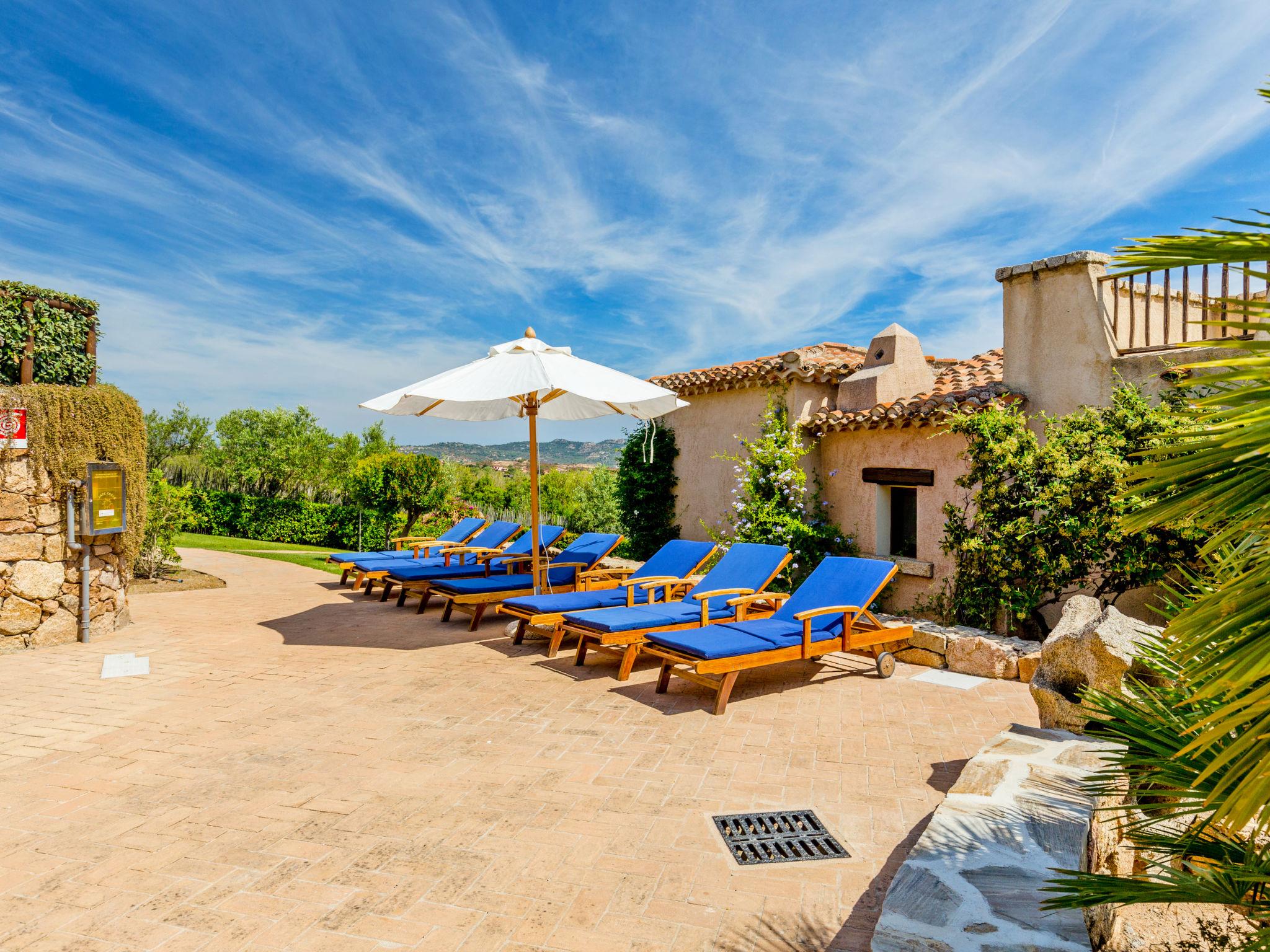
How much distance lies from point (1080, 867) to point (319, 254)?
23.1 m

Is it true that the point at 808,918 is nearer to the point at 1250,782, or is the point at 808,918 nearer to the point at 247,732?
the point at 1250,782

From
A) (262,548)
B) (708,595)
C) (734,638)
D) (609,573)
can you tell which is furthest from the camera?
(262,548)

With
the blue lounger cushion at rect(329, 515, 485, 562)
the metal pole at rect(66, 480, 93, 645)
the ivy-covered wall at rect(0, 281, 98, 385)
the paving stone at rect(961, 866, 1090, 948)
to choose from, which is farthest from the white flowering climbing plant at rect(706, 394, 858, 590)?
the ivy-covered wall at rect(0, 281, 98, 385)

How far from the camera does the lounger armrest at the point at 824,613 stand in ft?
20.2

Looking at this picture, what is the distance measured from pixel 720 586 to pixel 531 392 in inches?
119

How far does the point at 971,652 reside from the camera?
6805 mm

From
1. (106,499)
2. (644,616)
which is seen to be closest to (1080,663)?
(644,616)

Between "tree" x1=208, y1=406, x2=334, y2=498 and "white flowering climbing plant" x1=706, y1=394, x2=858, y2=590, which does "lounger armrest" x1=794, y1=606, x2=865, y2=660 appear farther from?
"tree" x1=208, y1=406, x2=334, y2=498

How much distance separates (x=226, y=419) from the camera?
51.2m

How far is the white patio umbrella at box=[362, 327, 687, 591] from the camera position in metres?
6.98

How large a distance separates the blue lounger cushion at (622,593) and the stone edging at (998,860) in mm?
4411

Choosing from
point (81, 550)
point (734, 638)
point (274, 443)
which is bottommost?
point (734, 638)

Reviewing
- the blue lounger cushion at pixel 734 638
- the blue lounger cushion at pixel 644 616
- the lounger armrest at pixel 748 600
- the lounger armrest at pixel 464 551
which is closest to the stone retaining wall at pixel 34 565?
the lounger armrest at pixel 464 551

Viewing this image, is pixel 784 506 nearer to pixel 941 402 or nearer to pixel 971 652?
pixel 941 402
